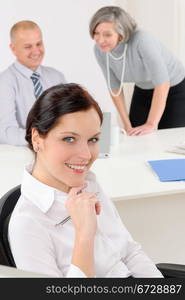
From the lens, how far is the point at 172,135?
3.10m

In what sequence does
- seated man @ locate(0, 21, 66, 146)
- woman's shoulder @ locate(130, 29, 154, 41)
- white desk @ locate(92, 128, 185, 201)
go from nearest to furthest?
white desk @ locate(92, 128, 185, 201) → seated man @ locate(0, 21, 66, 146) → woman's shoulder @ locate(130, 29, 154, 41)

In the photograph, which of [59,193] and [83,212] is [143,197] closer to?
[59,193]

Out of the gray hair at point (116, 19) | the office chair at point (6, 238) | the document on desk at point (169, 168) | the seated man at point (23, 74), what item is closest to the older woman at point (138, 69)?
the gray hair at point (116, 19)

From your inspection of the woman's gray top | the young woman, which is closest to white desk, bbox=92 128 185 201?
the woman's gray top

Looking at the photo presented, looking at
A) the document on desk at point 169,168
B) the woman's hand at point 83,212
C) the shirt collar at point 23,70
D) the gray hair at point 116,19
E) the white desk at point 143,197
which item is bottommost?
the white desk at point 143,197

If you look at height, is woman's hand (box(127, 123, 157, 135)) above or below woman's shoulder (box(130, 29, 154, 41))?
below

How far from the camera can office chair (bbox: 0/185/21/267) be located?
1.35 m

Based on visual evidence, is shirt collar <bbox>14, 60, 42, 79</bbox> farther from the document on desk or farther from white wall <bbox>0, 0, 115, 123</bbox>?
white wall <bbox>0, 0, 115, 123</bbox>

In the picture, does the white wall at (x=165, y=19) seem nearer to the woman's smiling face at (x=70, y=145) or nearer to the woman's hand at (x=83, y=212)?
the woman's smiling face at (x=70, y=145)

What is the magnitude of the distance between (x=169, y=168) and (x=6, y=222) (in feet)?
3.65

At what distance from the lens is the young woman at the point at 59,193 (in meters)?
1.24

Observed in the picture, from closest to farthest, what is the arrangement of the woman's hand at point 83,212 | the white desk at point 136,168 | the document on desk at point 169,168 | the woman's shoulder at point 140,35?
the woman's hand at point 83,212 < the white desk at point 136,168 < the document on desk at point 169,168 < the woman's shoulder at point 140,35

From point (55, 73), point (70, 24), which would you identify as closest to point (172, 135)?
point (55, 73)

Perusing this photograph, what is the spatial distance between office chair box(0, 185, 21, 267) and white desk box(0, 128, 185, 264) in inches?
25.6
